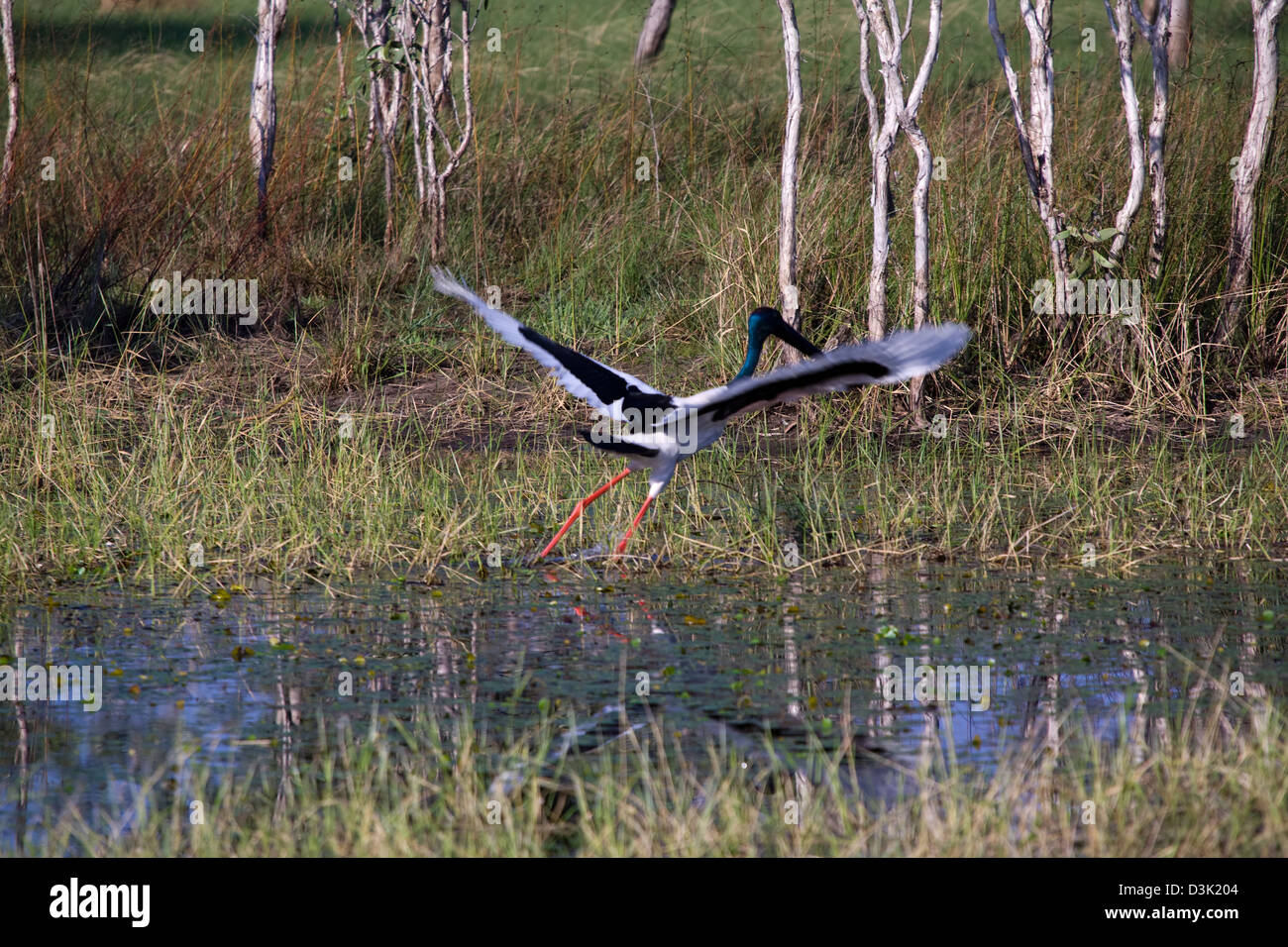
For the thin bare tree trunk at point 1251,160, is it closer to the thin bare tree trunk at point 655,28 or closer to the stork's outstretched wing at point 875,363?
the stork's outstretched wing at point 875,363

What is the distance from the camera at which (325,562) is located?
598cm

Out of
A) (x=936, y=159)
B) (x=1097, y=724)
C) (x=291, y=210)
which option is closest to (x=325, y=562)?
(x=1097, y=724)

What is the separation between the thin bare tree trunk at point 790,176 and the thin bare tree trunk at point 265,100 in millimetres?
3853

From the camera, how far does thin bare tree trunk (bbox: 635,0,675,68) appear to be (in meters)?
21.2

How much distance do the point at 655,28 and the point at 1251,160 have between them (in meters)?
14.0

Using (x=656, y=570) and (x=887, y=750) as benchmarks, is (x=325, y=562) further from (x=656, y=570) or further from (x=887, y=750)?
(x=887, y=750)

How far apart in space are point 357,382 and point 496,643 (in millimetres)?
4295

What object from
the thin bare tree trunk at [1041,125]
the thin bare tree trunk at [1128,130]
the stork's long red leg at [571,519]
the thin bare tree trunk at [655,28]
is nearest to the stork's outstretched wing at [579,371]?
the stork's long red leg at [571,519]

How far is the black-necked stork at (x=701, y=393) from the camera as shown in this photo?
5352 mm

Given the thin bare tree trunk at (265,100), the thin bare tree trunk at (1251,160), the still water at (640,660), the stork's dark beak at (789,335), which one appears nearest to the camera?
the still water at (640,660)

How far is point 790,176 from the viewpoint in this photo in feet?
→ 26.7

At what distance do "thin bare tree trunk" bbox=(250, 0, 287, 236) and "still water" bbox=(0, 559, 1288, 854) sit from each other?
5.29 metres

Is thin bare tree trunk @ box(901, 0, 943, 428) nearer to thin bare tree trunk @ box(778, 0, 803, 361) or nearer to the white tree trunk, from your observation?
thin bare tree trunk @ box(778, 0, 803, 361)

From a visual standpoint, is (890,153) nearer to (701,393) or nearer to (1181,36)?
(701,393)
